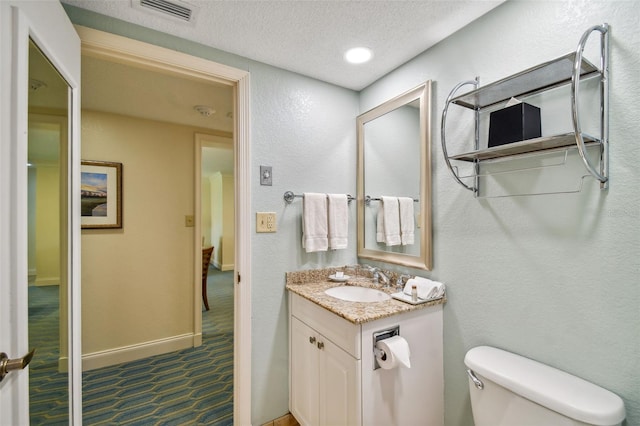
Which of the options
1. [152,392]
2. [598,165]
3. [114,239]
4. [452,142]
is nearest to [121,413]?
[152,392]

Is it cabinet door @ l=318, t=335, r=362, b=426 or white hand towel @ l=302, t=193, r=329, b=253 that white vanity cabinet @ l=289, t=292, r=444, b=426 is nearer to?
cabinet door @ l=318, t=335, r=362, b=426

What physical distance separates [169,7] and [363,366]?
1875 mm

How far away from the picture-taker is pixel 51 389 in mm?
1014

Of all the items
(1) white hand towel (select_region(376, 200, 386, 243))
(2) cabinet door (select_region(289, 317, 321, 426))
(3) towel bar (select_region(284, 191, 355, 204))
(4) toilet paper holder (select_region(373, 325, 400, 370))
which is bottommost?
(2) cabinet door (select_region(289, 317, 321, 426))

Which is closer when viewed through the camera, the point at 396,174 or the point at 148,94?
the point at 396,174

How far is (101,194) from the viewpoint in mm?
2529

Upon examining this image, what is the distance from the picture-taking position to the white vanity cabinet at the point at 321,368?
49.7 inches

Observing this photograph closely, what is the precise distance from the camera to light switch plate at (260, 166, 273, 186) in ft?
5.73

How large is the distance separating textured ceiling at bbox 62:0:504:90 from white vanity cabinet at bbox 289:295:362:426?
1462 millimetres

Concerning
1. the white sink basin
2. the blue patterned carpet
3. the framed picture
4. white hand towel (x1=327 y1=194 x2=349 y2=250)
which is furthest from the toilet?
the framed picture

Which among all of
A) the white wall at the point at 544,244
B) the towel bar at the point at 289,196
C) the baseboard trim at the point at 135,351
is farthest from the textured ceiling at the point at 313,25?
the baseboard trim at the point at 135,351

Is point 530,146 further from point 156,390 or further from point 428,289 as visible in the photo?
point 156,390

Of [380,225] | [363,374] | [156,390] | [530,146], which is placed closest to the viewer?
[530,146]

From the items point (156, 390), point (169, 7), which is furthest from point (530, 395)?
point (156, 390)
